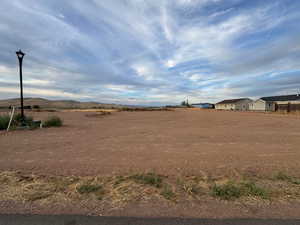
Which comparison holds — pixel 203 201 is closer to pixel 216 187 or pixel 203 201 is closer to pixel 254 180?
pixel 216 187

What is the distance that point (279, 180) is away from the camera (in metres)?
A: 3.73

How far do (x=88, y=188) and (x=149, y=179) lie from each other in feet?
4.35

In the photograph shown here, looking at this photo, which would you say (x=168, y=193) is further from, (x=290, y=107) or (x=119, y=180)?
(x=290, y=107)

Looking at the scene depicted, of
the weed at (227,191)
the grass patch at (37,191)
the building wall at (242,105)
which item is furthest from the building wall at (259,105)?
the grass patch at (37,191)

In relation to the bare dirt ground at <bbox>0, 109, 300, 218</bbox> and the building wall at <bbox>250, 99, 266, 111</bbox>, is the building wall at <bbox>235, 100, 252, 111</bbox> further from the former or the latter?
the bare dirt ground at <bbox>0, 109, 300, 218</bbox>

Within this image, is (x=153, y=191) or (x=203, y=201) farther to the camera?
(x=153, y=191)

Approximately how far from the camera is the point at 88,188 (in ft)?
10.8

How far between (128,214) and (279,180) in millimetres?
3589

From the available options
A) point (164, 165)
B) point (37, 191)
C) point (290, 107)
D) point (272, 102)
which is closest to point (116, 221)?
point (37, 191)

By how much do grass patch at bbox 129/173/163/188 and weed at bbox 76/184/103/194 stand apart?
0.82m

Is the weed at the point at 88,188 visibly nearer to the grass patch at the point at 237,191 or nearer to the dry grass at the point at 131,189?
the dry grass at the point at 131,189

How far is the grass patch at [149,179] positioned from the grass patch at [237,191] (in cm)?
116

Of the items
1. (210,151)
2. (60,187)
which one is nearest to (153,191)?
(60,187)

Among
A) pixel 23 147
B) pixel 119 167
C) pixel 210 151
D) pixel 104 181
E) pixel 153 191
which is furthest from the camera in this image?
pixel 23 147
